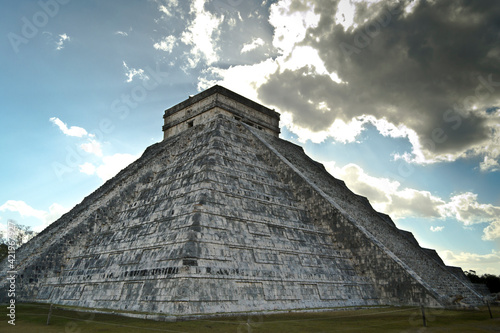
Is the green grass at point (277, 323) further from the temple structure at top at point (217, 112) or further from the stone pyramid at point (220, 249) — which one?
the temple structure at top at point (217, 112)

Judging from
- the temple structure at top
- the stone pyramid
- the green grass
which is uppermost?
the temple structure at top

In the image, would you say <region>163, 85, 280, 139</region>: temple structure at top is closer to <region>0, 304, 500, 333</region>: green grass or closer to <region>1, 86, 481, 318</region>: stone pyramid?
<region>1, 86, 481, 318</region>: stone pyramid

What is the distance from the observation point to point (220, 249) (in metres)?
9.48

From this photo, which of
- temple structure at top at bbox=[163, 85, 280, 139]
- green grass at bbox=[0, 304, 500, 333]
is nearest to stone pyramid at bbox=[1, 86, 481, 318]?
green grass at bbox=[0, 304, 500, 333]

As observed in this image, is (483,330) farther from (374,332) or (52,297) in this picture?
(52,297)

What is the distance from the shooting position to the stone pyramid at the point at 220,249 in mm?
8906

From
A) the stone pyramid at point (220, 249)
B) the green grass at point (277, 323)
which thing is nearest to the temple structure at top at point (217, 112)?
the stone pyramid at point (220, 249)

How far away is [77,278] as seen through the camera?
451 inches

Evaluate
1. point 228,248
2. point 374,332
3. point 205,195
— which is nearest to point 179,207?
point 205,195

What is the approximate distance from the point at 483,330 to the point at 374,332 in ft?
8.81

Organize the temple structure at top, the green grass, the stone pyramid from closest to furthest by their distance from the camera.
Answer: the green grass → the stone pyramid → the temple structure at top

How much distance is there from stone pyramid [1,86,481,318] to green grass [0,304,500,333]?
0.56 meters

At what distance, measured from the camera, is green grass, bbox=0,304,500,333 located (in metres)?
6.93

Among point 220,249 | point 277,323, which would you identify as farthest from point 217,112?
point 277,323
